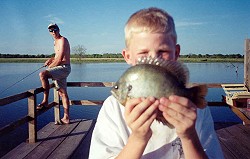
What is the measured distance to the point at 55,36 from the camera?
724cm

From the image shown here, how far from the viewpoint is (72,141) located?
233 inches

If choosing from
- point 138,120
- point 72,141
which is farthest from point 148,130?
point 72,141

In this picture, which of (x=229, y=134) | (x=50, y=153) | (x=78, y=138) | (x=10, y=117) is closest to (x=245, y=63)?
(x=229, y=134)

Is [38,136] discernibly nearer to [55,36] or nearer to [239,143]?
[55,36]

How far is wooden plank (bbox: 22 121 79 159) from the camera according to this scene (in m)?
5.10

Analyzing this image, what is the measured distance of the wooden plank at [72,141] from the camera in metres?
5.11

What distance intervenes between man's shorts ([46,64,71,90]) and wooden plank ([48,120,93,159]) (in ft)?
4.06

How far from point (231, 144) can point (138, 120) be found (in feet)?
15.1

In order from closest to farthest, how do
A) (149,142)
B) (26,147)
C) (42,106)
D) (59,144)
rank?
(149,142) → (26,147) → (59,144) → (42,106)

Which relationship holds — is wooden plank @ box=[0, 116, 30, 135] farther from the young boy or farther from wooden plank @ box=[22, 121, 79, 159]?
the young boy

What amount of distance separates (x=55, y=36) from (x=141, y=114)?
20.5ft

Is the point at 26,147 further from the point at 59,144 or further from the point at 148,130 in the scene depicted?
the point at 148,130

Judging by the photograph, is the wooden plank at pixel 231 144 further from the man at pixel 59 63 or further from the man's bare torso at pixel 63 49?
the man's bare torso at pixel 63 49

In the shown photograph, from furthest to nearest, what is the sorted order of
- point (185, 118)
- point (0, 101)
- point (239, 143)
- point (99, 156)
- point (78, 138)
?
point (78, 138) < point (239, 143) < point (0, 101) < point (99, 156) < point (185, 118)
